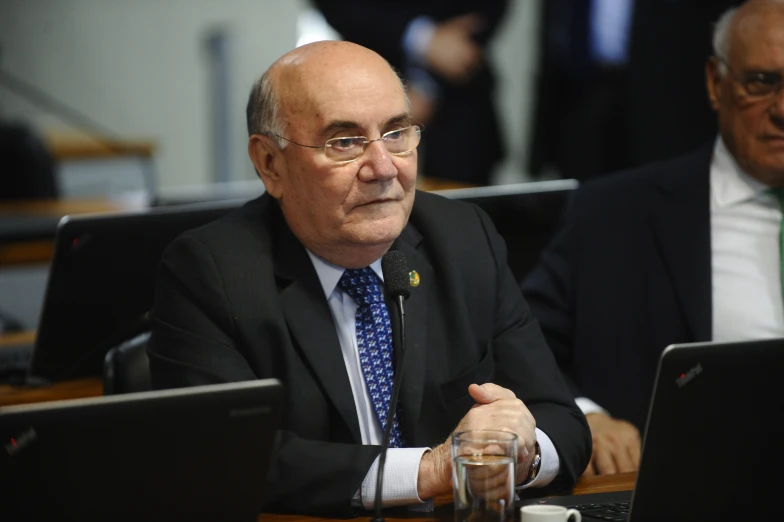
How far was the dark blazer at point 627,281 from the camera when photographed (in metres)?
2.39

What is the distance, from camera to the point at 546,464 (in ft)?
5.56

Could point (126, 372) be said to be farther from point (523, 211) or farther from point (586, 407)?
point (523, 211)

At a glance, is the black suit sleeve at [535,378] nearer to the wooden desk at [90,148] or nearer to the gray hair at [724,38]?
the gray hair at [724,38]

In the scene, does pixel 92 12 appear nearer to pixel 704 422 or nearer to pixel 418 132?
pixel 418 132

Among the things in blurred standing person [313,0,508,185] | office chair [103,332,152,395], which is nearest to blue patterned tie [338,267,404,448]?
office chair [103,332,152,395]

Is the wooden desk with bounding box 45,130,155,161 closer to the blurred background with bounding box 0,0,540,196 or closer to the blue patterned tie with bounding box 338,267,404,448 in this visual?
the blurred background with bounding box 0,0,540,196

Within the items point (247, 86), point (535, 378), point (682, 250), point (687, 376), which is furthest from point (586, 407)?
point (247, 86)

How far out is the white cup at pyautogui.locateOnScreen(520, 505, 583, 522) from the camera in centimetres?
134

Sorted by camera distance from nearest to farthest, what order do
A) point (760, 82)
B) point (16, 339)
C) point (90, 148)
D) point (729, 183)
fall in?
point (760, 82) → point (729, 183) → point (16, 339) → point (90, 148)

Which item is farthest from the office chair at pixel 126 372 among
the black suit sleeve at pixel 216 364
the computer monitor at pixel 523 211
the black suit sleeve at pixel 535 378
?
the computer monitor at pixel 523 211

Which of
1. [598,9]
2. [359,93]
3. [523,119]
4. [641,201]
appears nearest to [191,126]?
[523,119]

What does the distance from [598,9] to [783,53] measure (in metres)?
2.60

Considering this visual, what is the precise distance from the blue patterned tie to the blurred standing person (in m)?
2.23

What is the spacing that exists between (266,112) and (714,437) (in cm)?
95
